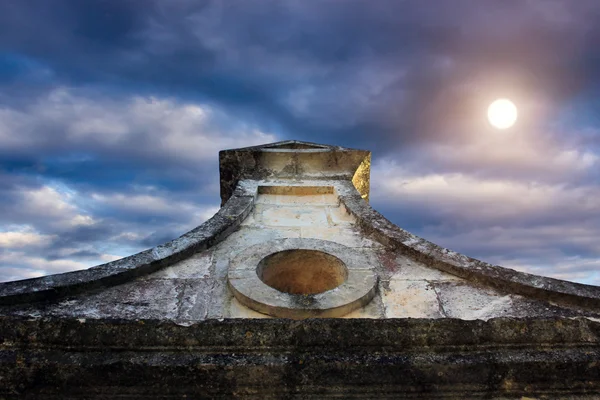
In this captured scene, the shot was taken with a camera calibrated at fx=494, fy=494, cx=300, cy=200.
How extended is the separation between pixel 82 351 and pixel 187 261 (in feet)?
5.46

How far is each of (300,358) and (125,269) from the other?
1.95 meters

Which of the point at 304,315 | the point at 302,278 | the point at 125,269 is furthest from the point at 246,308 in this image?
the point at 125,269

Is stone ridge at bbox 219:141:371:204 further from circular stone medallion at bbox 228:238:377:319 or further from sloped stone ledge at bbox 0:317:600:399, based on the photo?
sloped stone ledge at bbox 0:317:600:399

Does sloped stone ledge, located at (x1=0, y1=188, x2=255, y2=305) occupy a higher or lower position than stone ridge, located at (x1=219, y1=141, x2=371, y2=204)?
lower

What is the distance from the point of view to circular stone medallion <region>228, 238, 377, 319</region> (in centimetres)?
369

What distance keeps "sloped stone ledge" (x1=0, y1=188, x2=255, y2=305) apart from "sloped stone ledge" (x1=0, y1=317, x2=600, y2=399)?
33.6 inches

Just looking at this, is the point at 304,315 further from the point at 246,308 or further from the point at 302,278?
the point at 302,278

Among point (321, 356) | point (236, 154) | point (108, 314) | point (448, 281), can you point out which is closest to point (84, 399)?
point (108, 314)

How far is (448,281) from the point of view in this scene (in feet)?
13.8

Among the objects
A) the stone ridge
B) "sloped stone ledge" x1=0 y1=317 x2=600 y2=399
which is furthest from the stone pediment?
the stone ridge

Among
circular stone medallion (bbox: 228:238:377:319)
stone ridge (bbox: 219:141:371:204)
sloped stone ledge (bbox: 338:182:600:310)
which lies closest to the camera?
circular stone medallion (bbox: 228:238:377:319)

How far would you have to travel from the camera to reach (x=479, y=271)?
13.6ft

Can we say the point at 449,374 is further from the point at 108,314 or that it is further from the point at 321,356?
the point at 108,314

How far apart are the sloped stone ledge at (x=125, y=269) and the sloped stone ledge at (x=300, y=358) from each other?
2.80ft
